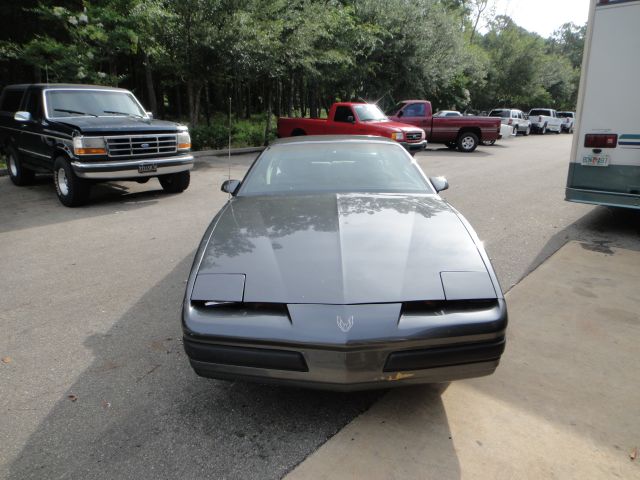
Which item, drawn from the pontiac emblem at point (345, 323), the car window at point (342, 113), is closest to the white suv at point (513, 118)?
the car window at point (342, 113)

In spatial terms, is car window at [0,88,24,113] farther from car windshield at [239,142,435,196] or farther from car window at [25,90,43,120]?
car windshield at [239,142,435,196]

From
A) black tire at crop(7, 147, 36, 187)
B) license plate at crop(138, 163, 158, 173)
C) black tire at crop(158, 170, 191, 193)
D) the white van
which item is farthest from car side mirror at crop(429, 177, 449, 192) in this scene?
black tire at crop(7, 147, 36, 187)

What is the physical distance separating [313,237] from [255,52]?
519 inches

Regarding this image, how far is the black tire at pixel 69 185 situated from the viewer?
297 inches

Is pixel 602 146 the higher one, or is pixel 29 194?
pixel 602 146

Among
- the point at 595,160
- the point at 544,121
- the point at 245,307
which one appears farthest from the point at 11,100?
the point at 544,121

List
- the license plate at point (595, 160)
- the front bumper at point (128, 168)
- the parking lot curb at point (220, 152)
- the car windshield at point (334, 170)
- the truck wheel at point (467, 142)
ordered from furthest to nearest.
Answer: the truck wheel at point (467, 142)
the parking lot curb at point (220, 152)
the front bumper at point (128, 168)
the license plate at point (595, 160)
the car windshield at point (334, 170)

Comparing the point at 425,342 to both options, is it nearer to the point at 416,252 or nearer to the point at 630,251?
the point at 416,252

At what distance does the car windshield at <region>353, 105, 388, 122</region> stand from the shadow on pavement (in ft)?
39.4

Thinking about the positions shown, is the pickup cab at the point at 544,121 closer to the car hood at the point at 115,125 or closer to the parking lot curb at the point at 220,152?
the parking lot curb at the point at 220,152

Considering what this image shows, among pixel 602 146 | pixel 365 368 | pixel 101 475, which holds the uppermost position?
pixel 602 146

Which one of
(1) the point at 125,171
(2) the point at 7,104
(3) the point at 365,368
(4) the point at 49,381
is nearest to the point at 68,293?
(4) the point at 49,381

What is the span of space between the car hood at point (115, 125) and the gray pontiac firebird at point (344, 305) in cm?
556

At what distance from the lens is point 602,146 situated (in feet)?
19.8
